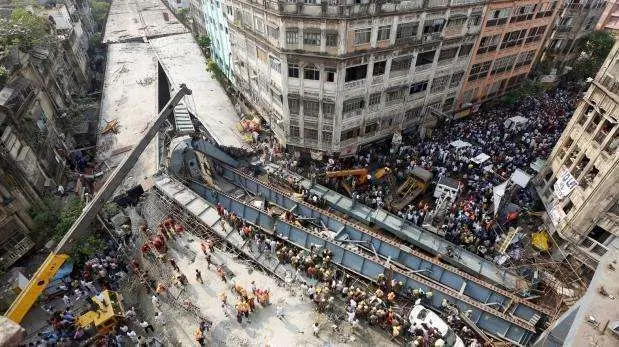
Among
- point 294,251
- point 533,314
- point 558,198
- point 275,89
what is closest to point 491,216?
point 558,198

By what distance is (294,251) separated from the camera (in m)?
24.1

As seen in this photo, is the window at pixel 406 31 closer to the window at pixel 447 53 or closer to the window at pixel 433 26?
the window at pixel 433 26

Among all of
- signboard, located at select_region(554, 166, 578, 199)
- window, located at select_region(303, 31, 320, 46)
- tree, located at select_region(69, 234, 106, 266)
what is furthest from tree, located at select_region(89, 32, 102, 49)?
signboard, located at select_region(554, 166, 578, 199)

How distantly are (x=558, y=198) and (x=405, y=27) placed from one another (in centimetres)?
1885

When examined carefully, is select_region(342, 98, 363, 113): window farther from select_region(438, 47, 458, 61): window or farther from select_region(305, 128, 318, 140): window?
select_region(438, 47, 458, 61): window

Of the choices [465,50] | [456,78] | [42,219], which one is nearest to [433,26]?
[465,50]

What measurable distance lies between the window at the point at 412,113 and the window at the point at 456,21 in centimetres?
846

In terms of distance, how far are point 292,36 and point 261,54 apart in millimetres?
6879

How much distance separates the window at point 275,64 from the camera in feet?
96.3

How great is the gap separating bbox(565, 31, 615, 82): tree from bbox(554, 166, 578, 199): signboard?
34.7 meters

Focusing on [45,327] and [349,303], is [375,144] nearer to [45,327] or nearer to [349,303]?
[349,303]

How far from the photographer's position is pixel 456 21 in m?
31.8

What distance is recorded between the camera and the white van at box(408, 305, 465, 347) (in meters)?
19.3

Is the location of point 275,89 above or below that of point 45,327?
above
